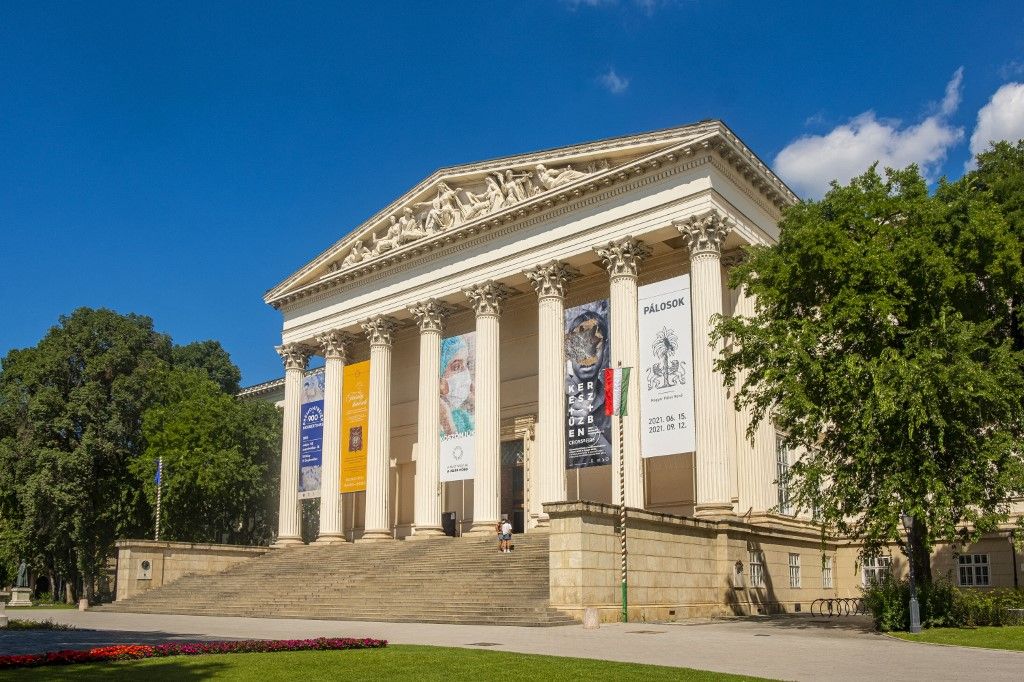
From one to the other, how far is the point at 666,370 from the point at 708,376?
5.36 ft

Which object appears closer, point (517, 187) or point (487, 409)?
point (487, 409)

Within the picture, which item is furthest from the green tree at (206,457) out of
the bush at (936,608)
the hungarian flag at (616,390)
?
the bush at (936,608)

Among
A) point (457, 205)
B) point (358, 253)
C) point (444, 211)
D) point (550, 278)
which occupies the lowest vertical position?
point (550, 278)

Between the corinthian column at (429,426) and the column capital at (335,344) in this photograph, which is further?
the column capital at (335,344)

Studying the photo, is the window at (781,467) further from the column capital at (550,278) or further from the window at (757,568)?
the column capital at (550,278)

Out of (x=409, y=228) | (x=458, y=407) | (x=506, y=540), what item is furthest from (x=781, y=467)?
(x=409, y=228)

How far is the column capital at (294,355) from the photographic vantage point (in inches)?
2206

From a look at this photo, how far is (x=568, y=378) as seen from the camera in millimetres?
40281

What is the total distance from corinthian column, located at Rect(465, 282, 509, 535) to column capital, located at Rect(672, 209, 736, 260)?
10.8m

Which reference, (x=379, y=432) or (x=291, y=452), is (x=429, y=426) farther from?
(x=291, y=452)

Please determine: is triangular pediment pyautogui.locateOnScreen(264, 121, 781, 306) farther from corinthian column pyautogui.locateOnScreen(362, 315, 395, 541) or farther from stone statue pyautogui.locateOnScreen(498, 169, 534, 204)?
corinthian column pyautogui.locateOnScreen(362, 315, 395, 541)

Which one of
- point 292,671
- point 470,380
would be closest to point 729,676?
Result: point 292,671

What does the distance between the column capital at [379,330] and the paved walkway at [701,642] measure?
20.8 meters

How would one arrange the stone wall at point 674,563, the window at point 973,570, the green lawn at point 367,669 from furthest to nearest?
the window at point 973,570 → the stone wall at point 674,563 → the green lawn at point 367,669
